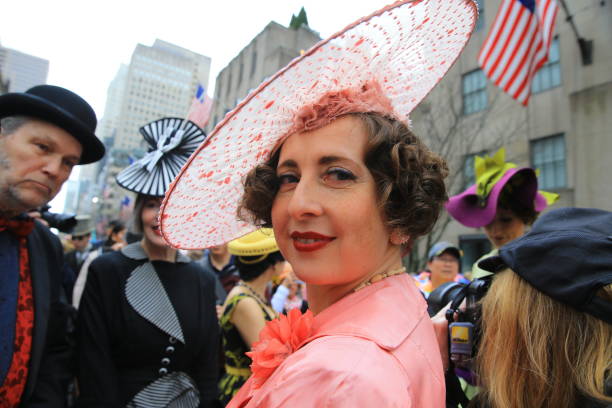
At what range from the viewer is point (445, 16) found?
1.30 meters

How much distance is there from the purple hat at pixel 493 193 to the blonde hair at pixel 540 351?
203cm

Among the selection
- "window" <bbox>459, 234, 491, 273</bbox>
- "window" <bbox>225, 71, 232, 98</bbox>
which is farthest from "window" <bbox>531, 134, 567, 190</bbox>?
"window" <bbox>225, 71, 232, 98</bbox>

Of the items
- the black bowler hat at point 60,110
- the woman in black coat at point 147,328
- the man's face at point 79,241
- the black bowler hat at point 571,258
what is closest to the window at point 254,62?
the man's face at point 79,241

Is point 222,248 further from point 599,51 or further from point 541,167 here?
point 599,51

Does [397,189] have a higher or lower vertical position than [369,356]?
higher

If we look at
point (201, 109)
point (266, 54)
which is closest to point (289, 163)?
point (201, 109)

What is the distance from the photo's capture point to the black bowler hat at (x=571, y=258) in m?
0.96

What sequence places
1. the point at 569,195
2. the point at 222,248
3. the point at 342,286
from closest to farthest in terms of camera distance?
the point at 342,286, the point at 222,248, the point at 569,195

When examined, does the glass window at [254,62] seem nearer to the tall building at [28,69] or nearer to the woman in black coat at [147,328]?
the woman in black coat at [147,328]

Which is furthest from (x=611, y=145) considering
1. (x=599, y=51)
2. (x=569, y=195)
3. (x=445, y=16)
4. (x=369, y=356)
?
(x=369, y=356)

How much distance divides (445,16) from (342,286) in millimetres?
950

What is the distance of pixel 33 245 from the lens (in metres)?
2.05

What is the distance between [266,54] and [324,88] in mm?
26871

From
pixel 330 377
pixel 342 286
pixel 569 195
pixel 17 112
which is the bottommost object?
pixel 330 377
